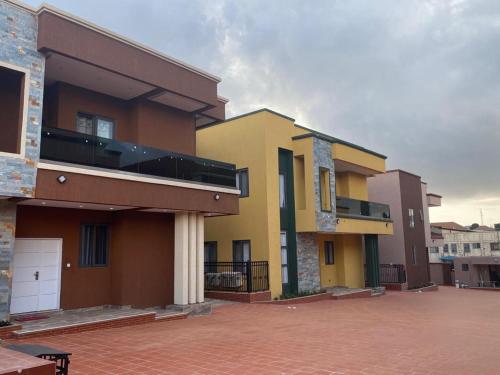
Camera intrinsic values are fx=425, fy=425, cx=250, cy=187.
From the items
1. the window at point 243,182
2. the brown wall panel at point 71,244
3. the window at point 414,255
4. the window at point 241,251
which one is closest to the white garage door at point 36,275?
the brown wall panel at point 71,244

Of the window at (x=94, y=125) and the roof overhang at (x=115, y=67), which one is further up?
the roof overhang at (x=115, y=67)

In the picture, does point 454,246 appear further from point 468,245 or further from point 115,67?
point 115,67

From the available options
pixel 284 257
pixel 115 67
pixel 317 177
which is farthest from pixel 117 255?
pixel 317 177

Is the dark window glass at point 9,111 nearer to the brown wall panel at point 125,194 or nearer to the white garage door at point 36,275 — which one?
the brown wall panel at point 125,194

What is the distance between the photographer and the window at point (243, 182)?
18594 mm

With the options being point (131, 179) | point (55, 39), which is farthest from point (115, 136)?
point (55, 39)

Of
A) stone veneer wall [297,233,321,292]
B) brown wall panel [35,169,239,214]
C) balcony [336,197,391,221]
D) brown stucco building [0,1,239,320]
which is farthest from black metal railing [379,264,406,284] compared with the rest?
brown wall panel [35,169,239,214]

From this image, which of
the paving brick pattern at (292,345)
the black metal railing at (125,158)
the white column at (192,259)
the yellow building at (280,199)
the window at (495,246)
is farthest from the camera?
the window at (495,246)

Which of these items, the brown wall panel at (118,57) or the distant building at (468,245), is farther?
the distant building at (468,245)

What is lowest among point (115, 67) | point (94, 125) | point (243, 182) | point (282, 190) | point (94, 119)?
point (282, 190)

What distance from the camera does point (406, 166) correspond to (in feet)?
107

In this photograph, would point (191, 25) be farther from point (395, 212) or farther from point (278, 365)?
point (395, 212)

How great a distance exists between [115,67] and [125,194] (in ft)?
11.6

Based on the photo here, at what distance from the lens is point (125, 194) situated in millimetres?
11367
